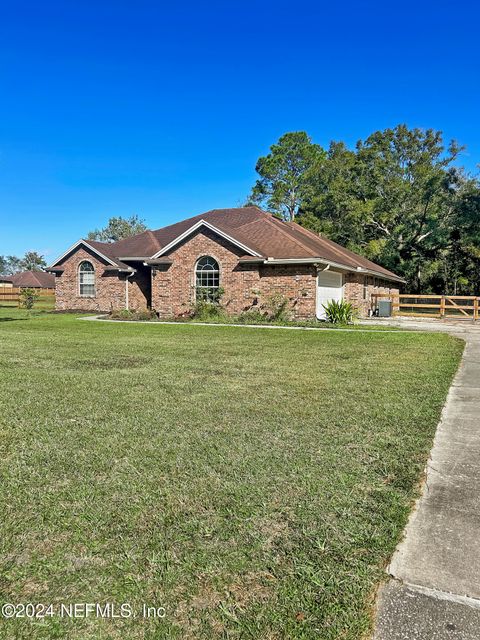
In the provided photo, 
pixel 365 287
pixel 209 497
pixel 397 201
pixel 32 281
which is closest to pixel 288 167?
pixel 397 201

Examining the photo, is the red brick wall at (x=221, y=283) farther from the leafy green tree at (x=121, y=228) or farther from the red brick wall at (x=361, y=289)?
the leafy green tree at (x=121, y=228)

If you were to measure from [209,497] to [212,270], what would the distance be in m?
17.8

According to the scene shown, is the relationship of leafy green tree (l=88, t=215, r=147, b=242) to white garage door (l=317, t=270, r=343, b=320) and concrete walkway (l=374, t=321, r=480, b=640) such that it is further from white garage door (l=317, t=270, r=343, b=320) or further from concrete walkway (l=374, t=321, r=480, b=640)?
concrete walkway (l=374, t=321, r=480, b=640)

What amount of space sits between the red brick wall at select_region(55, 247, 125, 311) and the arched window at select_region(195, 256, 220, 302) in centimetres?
612

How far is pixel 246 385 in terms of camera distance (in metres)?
6.69

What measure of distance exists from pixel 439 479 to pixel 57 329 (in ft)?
49.0

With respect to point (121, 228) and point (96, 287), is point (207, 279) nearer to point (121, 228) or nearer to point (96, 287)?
point (96, 287)

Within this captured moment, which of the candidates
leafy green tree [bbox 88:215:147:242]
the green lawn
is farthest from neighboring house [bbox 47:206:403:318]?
leafy green tree [bbox 88:215:147:242]

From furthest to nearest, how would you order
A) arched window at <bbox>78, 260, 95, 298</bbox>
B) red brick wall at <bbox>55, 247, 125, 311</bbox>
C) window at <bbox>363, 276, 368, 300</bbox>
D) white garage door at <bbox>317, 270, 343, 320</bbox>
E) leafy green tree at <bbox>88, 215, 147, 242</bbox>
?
leafy green tree at <bbox>88, 215, 147, 242</bbox> → window at <bbox>363, 276, 368, 300</bbox> → arched window at <bbox>78, 260, 95, 298</bbox> → red brick wall at <bbox>55, 247, 125, 311</bbox> → white garage door at <bbox>317, 270, 343, 320</bbox>

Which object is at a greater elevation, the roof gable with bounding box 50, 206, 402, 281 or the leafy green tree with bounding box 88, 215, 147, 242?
the leafy green tree with bounding box 88, 215, 147, 242

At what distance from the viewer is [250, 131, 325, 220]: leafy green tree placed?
4594cm

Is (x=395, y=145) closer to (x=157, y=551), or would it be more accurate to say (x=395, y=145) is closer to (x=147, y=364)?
(x=147, y=364)

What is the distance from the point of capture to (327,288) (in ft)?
70.0

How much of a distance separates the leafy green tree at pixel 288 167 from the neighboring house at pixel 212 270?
2119 cm
